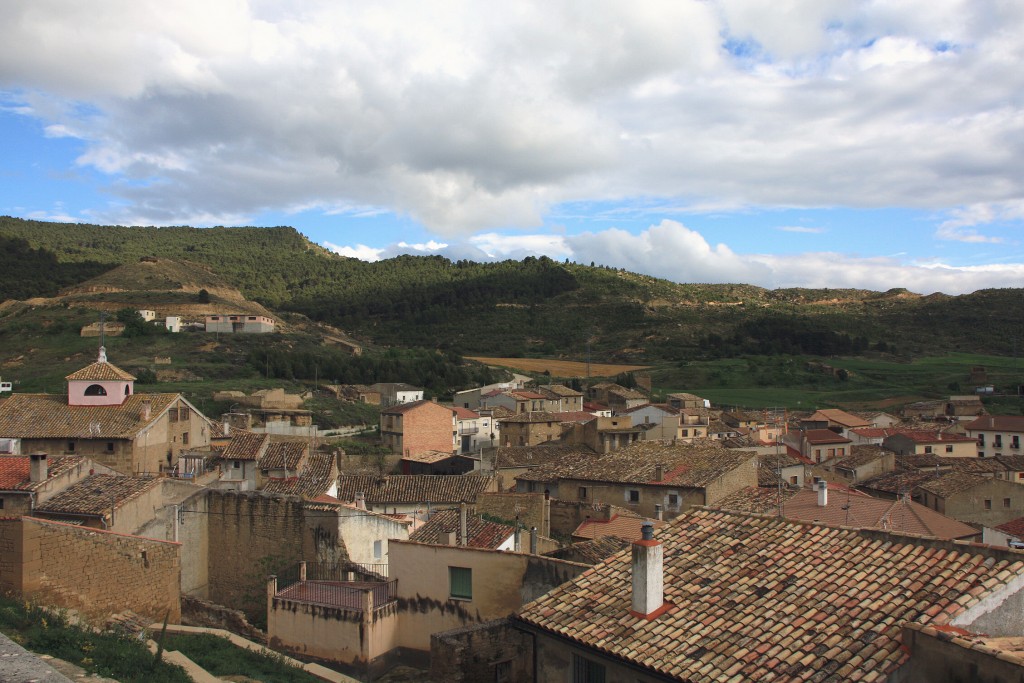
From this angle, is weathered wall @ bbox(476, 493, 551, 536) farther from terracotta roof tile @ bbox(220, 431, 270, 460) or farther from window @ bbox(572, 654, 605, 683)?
window @ bbox(572, 654, 605, 683)

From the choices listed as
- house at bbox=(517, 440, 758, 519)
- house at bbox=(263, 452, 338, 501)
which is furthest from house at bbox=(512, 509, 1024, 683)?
house at bbox=(517, 440, 758, 519)

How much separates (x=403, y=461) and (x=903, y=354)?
84.1 meters

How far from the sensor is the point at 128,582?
1467 cm

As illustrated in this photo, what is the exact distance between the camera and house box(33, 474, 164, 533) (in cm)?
1777

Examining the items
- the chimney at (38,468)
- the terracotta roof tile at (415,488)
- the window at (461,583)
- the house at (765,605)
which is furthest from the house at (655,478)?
the chimney at (38,468)

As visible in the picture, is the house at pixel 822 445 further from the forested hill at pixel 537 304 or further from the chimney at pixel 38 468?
the forested hill at pixel 537 304

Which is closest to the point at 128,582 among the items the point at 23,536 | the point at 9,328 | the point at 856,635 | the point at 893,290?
the point at 23,536

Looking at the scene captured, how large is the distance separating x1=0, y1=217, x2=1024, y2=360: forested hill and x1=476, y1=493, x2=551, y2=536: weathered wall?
78.0 m

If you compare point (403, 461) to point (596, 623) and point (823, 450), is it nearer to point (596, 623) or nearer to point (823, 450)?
point (823, 450)

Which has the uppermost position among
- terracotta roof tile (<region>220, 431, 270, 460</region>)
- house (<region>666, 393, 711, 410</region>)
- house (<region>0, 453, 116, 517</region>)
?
house (<region>0, 453, 116, 517</region>)

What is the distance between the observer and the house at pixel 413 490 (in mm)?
28625

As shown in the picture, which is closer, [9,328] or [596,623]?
[596,623]

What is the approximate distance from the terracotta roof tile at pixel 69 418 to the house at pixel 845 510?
60.9 ft

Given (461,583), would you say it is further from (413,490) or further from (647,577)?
(413,490)
